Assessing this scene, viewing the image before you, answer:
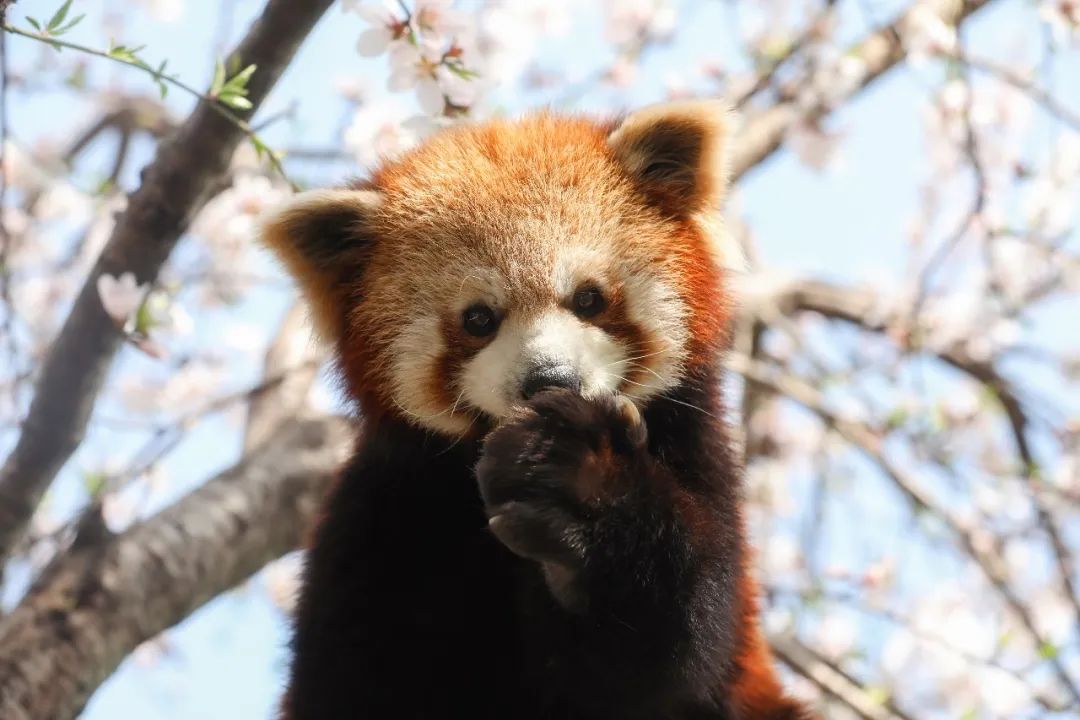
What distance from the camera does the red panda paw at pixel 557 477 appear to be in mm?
2402

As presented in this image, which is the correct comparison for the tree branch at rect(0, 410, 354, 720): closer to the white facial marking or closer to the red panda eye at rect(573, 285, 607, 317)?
the white facial marking

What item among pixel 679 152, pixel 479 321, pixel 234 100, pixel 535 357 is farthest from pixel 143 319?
pixel 679 152

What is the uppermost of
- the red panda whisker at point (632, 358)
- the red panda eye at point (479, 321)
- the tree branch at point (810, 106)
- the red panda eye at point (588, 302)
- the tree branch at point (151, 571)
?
the tree branch at point (810, 106)

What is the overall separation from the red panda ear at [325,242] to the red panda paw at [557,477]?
35.8 inches

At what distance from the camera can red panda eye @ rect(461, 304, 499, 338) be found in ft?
9.33

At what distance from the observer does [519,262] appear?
111 inches

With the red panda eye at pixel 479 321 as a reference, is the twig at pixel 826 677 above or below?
below

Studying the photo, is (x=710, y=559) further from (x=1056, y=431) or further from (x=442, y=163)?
(x=1056, y=431)

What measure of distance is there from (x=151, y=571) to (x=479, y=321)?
1614 mm

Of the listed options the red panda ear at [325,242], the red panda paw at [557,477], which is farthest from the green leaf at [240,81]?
the red panda paw at [557,477]

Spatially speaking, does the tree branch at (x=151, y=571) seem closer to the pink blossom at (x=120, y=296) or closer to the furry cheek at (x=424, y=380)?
the furry cheek at (x=424, y=380)

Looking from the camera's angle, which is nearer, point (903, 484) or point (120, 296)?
point (120, 296)

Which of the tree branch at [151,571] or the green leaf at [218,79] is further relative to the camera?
the tree branch at [151,571]

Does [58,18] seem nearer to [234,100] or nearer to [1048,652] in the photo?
[234,100]
